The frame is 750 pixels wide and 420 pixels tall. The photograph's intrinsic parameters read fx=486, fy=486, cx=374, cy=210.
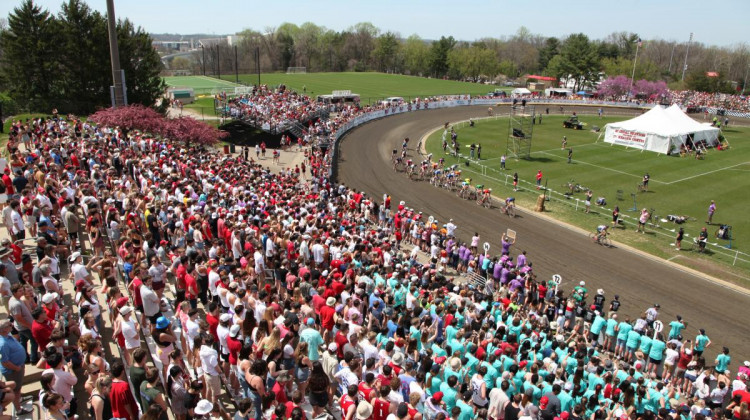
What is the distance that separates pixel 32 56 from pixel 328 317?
1989 inches

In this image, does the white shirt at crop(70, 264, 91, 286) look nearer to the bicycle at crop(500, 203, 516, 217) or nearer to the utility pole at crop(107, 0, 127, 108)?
the bicycle at crop(500, 203, 516, 217)

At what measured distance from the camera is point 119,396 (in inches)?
282

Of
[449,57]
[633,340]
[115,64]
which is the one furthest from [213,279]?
[449,57]

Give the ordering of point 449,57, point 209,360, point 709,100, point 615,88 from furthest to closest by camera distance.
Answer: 1. point 449,57
2. point 615,88
3. point 709,100
4. point 209,360

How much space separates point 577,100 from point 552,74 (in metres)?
31.8

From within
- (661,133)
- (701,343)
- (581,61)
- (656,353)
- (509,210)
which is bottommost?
(656,353)

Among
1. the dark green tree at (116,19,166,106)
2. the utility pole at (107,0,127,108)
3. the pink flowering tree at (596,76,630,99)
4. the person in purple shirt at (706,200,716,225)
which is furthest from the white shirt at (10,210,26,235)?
the pink flowering tree at (596,76,630,99)

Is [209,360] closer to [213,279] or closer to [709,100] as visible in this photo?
[213,279]

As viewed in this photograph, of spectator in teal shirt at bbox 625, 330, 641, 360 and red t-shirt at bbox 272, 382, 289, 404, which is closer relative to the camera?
red t-shirt at bbox 272, 382, 289, 404

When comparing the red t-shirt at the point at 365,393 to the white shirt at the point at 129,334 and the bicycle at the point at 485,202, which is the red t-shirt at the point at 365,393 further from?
the bicycle at the point at 485,202

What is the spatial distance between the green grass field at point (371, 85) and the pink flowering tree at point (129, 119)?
52589 mm

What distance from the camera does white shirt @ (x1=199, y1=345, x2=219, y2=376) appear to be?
8508mm

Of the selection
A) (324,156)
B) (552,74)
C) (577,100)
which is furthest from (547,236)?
(552,74)

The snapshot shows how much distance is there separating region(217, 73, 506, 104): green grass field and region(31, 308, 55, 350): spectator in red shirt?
78.8 m
